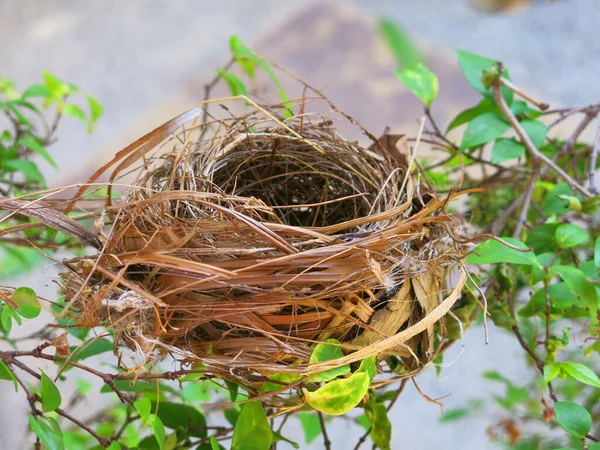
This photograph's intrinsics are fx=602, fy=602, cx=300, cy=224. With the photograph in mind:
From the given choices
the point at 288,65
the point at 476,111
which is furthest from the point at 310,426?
the point at 288,65

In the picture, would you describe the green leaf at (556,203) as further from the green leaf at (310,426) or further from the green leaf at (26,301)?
the green leaf at (26,301)

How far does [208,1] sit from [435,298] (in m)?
1.59

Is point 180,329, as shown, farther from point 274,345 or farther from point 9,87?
point 9,87

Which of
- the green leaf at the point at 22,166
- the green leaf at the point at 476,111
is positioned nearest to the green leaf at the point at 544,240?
the green leaf at the point at 476,111

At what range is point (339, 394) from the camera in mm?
395

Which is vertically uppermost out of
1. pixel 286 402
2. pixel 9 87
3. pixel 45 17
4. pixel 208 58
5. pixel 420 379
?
pixel 45 17

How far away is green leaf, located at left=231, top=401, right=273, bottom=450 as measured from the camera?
434mm

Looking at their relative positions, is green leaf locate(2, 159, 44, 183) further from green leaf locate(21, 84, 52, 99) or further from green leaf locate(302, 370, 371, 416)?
green leaf locate(302, 370, 371, 416)

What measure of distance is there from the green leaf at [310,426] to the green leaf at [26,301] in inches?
13.4

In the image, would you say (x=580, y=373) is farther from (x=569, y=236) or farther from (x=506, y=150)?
(x=506, y=150)

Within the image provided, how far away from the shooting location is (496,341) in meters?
1.28

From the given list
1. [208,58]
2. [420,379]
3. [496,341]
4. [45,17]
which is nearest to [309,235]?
[420,379]

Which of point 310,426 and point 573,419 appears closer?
point 573,419

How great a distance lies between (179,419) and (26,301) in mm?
198
